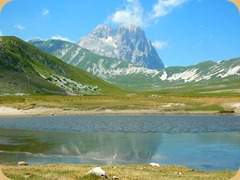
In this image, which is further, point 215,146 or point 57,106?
point 57,106

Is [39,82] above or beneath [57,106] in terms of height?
above

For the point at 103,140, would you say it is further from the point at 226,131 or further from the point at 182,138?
the point at 226,131

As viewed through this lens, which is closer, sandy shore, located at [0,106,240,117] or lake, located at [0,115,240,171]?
lake, located at [0,115,240,171]

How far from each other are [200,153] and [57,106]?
71897 millimetres

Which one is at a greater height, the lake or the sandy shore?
the sandy shore

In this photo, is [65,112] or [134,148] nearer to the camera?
[134,148]

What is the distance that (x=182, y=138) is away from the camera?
162ft

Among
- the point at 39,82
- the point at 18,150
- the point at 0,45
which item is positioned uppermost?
the point at 0,45

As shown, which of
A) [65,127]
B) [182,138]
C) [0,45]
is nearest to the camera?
[182,138]

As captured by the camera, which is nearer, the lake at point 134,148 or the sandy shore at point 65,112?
the lake at point 134,148

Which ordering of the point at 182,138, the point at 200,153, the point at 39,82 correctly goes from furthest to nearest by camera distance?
1. the point at 39,82
2. the point at 182,138
3. the point at 200,153

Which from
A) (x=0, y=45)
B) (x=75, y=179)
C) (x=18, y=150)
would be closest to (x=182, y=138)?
(x=18, y=150)

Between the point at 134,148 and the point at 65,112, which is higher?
the point at 65,112

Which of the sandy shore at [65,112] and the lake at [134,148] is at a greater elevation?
the sandy shore at [65,112]
